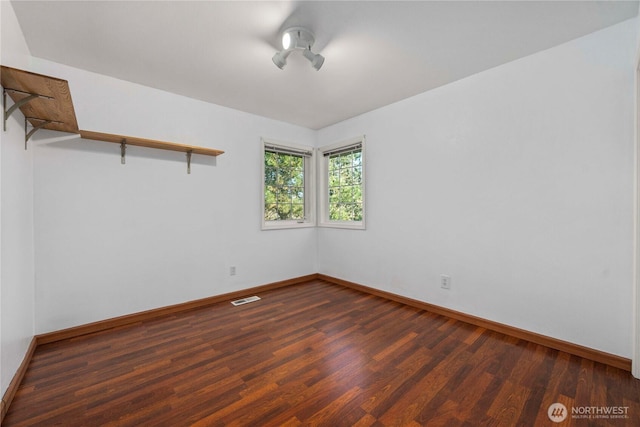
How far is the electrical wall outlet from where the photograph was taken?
2.83 metres

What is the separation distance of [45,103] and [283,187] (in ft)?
8.87

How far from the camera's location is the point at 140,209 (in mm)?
2768

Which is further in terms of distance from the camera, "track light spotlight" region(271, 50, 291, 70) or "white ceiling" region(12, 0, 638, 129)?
"track light spotlight" region(271, 50, 291, 70)

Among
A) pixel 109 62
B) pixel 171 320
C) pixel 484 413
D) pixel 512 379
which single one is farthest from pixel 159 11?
pixel 512 379

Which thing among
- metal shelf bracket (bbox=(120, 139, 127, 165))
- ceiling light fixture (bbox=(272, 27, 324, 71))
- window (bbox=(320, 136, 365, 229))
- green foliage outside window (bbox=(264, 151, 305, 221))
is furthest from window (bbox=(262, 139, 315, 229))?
ceiling light fixture (bbox=(272, 27, 324, 71))

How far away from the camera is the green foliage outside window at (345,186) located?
3.92 meters

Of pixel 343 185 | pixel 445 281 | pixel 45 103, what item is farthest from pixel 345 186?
pixel 45 103

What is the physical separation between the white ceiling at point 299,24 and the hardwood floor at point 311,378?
2476mm

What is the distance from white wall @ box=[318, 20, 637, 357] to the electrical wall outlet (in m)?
0.07

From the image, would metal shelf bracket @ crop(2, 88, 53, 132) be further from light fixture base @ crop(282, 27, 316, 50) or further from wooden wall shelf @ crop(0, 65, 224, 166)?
light fixture base @ crop(282, 27, 316, 50)

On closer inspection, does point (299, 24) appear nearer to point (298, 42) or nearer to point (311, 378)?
point (298, 42)

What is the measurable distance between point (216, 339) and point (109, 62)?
265cm

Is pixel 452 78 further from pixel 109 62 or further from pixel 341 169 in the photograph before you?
pixel 109 62

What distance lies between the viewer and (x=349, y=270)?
393 cm
